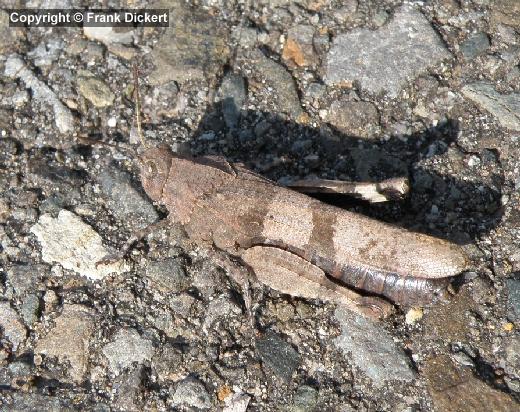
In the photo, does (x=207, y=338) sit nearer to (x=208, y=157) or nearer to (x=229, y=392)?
(x=229, y=392)

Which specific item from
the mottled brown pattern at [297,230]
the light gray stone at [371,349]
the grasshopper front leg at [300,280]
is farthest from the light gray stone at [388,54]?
the light gray stone at [371,349]

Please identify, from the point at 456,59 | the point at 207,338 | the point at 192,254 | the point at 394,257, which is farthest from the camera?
the point at 456,59

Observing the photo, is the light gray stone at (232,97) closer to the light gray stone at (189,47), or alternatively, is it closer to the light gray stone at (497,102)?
the light gray stone at (189,47)

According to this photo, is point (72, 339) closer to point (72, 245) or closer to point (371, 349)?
point (72, 245)

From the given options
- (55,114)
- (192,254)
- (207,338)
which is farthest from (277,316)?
(55,114)

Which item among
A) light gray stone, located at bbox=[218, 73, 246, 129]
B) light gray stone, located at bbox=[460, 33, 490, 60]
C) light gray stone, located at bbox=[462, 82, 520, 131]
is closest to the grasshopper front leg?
light gray stone, located at bbox=[218, 73, 246, 129]

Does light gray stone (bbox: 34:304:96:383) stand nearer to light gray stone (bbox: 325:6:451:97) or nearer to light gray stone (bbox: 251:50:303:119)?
light gray stone (bbox: 251:50:303:119)
